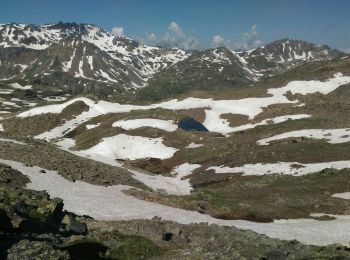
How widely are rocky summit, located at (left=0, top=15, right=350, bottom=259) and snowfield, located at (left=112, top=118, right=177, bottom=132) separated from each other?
1.65ft

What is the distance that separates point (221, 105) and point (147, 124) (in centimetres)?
3547

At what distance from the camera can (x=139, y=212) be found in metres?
48.2

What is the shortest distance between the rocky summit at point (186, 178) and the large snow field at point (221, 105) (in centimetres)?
36

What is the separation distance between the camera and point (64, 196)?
49.8 m

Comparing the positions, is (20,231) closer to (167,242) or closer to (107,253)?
(107,253)

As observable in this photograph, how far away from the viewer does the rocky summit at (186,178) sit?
101 ft

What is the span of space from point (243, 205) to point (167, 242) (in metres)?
25.3

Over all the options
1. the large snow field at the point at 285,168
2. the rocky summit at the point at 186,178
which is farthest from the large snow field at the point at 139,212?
the large snow field at the point at 285,168

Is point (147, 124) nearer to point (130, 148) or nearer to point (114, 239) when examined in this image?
point (130, 148)

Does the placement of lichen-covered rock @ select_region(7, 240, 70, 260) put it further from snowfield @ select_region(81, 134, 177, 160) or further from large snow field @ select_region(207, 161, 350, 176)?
snowfield @ select_region(81, 134, 177, 160)

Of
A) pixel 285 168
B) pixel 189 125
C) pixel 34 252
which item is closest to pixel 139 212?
pixel 34 252

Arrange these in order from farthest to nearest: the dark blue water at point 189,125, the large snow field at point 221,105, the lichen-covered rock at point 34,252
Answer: the large snow field at point 221,105 < the dark blue water at point 189,125 < the lichen-covered rock at point 34,252

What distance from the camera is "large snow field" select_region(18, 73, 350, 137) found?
134500 millimetres

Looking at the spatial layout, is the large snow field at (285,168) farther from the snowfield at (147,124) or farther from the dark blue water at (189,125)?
the dark blue water at (189,125)
